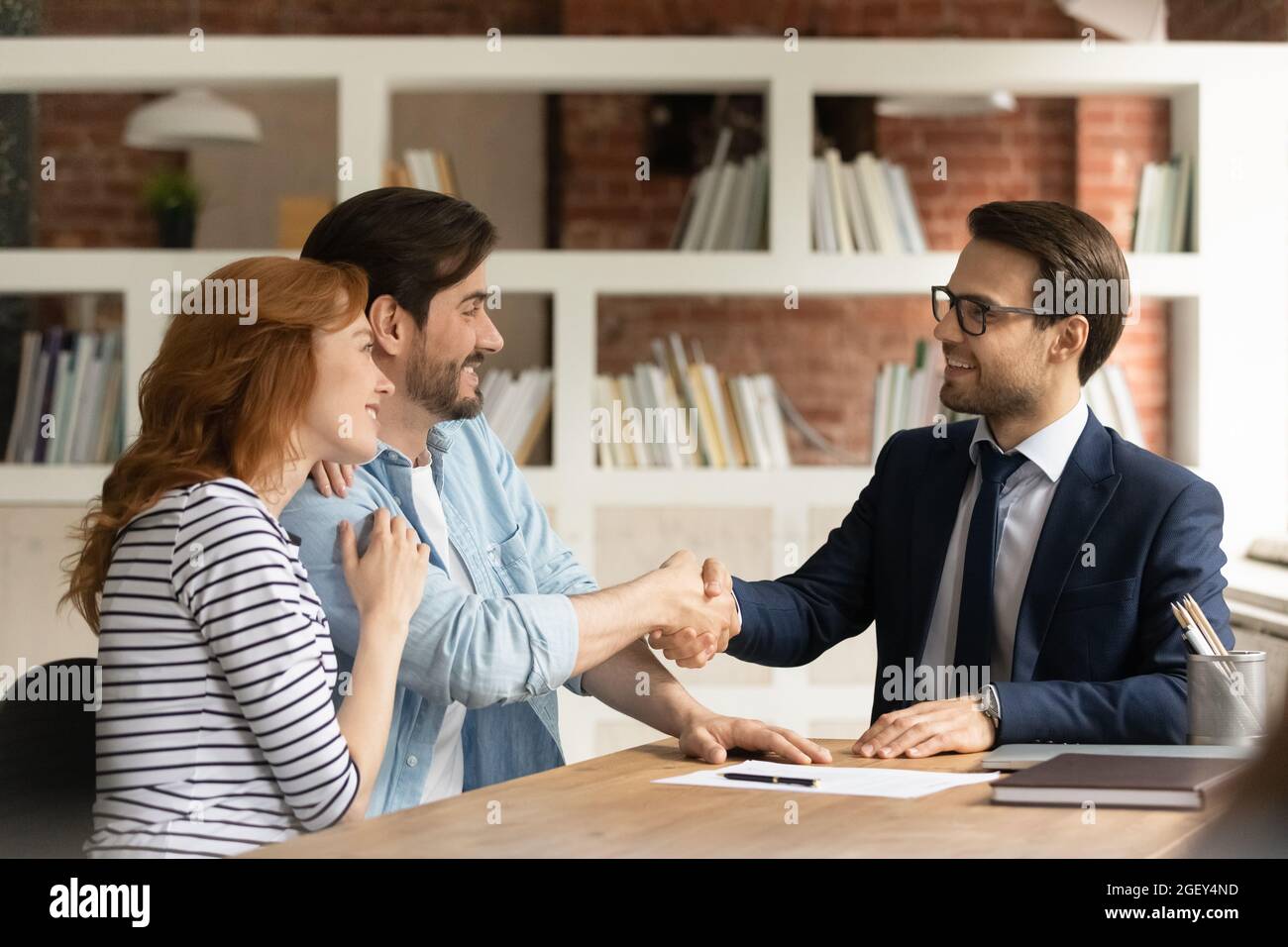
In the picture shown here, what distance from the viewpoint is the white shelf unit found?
3.93 meters

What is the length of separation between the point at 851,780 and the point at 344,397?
757 millimetres

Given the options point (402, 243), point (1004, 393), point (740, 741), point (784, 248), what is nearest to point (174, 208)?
point (784, 248)

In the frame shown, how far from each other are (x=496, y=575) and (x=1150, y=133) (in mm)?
4544

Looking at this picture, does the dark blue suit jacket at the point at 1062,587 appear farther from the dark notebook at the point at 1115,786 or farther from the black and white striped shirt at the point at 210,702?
the black and white striped shirt at the point at 210,702

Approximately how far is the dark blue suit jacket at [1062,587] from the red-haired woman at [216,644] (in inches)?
36.4

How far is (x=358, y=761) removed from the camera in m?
1.53

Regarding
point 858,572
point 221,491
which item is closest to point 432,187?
point 858,572

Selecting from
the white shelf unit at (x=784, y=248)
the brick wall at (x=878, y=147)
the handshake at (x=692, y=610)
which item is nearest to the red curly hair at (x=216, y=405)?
the handshake at (x=692, y=610)

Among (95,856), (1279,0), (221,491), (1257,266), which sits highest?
(1279,0)

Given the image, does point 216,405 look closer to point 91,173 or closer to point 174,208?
point 174,208

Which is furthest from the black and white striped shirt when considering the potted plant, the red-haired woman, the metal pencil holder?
the potted plant

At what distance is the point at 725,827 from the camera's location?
1434 millimetres
